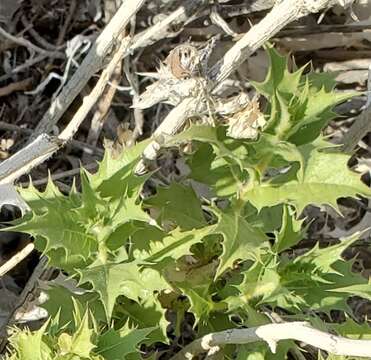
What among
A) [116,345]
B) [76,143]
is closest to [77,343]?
[116,345]

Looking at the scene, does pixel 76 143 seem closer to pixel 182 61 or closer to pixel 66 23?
pixel 66 23

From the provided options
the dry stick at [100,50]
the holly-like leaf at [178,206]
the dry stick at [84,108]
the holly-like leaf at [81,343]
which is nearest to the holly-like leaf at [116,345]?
Answer: the holly-like leaf at [81,343]

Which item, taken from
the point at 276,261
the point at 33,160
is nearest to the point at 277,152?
the point at 276,261

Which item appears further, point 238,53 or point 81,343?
point 238,53

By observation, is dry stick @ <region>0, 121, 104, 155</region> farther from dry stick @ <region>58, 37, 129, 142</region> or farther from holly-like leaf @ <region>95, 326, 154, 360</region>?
holly-like leaf @ <region>95, 326, 154, 360</region>

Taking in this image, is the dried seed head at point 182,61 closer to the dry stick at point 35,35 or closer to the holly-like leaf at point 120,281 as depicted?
the holly-like leaf at point 120,281

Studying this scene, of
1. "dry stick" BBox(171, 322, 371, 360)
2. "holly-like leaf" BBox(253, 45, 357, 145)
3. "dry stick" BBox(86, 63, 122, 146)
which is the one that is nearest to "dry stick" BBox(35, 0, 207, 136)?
"dry stick" BBox(86, 63, 122, 146)
